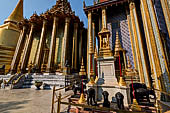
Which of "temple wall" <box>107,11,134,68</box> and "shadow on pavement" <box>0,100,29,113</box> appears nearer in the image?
"shadow on pavement" <box>0,100,29,113</box>

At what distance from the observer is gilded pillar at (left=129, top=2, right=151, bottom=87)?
6.62 meters

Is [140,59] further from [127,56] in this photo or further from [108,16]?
[108,16]

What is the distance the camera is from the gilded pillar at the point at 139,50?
21.7 ft

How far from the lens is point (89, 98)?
274 cm

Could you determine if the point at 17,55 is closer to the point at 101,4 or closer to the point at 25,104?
the point at 25,104

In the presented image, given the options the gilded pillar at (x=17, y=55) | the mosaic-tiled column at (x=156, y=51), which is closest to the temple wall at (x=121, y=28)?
the mosaic-tiled column at (x=156, y=51)

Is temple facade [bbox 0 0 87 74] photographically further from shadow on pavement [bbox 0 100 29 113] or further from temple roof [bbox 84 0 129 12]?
shadow on pavement [bbox 0 100 29 113]

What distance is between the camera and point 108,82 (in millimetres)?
3264

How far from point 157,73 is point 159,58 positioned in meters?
0.78

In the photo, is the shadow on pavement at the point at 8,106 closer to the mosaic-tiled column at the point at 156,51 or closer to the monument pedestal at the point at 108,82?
the monument pedestal at the point at 108,82

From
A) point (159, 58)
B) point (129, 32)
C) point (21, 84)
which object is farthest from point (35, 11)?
point (159, 58)

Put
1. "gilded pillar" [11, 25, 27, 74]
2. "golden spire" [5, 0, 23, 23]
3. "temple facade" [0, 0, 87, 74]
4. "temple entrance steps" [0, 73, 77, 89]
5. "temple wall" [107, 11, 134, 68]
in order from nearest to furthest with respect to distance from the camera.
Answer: "temple entrance steps" [0, 73, 77, 89], "temple wall" [107, 11, 134, 68], "temple facade" [0, 0, 87, 74], "gilded pillar" [11, 25, 27, 74], "golden spire" [5, 0, 23, 23]

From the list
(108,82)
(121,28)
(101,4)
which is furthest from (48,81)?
→ (101,4)

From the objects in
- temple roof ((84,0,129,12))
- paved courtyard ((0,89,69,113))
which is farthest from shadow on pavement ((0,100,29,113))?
temple roof ((84,0,129,12))
